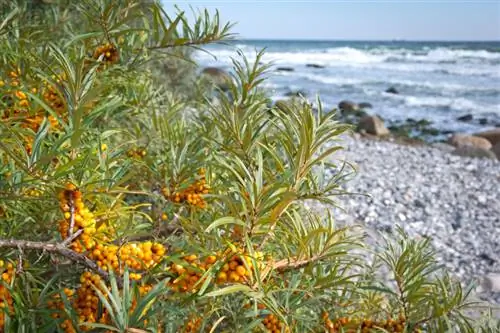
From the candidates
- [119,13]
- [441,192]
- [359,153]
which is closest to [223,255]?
[119,13]

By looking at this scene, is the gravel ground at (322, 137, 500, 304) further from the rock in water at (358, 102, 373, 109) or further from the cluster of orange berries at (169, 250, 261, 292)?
the rock in water at (358, 102, 373, 109)

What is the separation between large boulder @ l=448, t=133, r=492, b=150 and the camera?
991 centimetres

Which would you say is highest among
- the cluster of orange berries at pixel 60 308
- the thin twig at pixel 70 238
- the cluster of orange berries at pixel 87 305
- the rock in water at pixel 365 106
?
Answer: the thin twig at pixel 70 238

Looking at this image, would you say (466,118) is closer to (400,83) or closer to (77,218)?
(400,83)

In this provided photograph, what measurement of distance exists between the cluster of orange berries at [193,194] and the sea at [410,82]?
659 cm

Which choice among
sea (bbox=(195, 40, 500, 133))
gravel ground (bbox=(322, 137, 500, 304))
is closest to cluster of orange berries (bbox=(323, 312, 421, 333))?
gravel ground (bbox=(322, 137, 500, 304))

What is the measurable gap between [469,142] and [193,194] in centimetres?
1011

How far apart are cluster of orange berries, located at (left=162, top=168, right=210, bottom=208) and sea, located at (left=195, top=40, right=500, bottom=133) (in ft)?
21.6

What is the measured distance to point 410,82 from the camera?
67.5 feet

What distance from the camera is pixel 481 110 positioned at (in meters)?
14.8

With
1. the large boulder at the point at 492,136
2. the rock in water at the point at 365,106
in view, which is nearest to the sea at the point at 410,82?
the rock in water at the point at 365,106

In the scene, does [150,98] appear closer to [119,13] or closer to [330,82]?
[119,13]

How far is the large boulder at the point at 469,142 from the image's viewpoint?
9906 mm

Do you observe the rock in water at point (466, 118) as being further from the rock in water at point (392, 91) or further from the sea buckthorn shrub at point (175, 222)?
the sea buckthorn shrub at point (175, 222)
